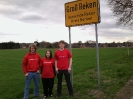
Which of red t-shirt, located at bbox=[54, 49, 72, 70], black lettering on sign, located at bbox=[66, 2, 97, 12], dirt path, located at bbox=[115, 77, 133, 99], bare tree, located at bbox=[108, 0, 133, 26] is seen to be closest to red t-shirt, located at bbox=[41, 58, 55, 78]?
red t-shirt, located at bbox=[54, 49, 72, 70]

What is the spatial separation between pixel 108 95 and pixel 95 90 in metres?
0.76

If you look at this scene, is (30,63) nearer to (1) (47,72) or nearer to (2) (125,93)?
(1) (47,72)

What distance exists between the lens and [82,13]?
22.6 ft

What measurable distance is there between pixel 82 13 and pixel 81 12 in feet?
0.19

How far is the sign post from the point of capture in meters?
6.64

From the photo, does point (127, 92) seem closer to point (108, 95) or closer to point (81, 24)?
point (108, 95)

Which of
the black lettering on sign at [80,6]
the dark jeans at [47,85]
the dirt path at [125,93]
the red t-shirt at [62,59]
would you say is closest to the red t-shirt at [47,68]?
the dark jeans at [47,85]

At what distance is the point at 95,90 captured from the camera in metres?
7.06

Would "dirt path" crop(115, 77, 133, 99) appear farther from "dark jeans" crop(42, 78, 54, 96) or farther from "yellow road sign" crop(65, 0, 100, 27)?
"yellow road sign" crop(65, 0, 100, 27)

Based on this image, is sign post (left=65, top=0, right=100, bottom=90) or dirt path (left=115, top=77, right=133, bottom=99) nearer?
dirt path (left=115, top=77, right=133, bottom=99)

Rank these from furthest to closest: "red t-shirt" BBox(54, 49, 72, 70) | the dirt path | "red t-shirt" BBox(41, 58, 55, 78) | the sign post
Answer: the sign post → "red t-shirt" BBox(41, 58, 55, 78) → "red t-shirt" BBox(54, 49, 72, 70) → the dirt path

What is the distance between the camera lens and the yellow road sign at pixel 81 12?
6.64 meters

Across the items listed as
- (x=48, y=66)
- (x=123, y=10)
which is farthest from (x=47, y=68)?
(x=123, y=10)

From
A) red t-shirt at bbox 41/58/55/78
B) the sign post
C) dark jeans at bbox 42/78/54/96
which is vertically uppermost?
the sign post
